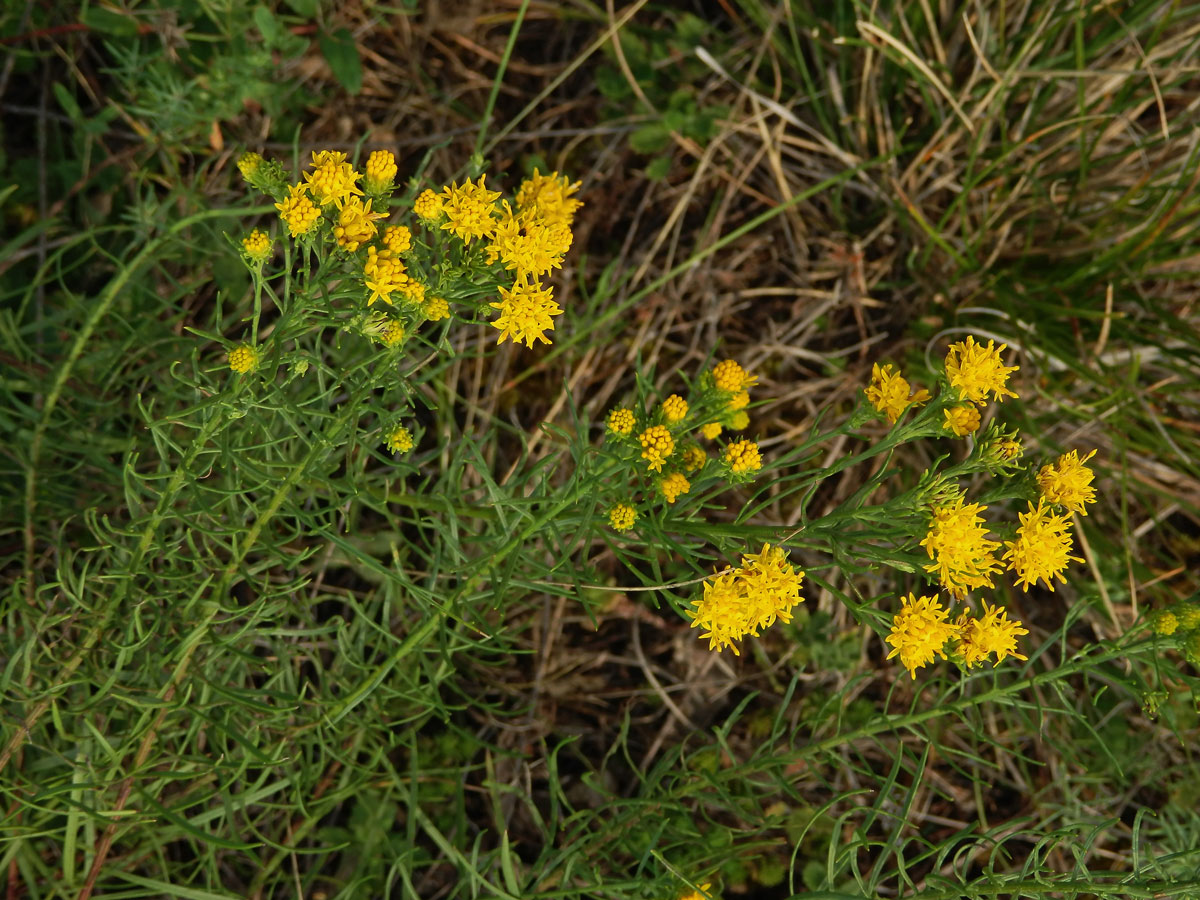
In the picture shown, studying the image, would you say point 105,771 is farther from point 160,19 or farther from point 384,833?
point 160,19

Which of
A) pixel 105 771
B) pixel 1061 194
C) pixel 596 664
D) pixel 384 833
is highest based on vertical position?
pixel 1061 194

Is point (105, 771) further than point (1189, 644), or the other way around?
point (105, 771)

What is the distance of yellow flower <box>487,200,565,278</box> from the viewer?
1.70m

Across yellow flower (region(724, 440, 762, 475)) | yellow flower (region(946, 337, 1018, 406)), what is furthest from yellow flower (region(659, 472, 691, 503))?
yellow flower (region(946, 337, 1018, 406))

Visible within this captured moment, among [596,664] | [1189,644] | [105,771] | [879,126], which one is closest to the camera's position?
[1189,644]

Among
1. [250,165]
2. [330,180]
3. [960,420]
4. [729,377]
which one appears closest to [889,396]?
[960,420]

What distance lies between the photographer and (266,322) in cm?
298

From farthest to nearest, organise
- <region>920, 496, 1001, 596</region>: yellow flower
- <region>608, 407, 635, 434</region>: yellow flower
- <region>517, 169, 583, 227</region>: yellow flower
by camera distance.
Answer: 1. <region>517, 169, 583, 227</region>: yellow flower
2. <region>608, 407, 635, 434</region>: yellow flower
3. <region>920, 496, 1001, 596</region>: yellow flower

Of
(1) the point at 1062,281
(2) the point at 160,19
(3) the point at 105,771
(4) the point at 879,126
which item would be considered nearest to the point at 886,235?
(4) the point at 879,126

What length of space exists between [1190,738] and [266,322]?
3.24 m

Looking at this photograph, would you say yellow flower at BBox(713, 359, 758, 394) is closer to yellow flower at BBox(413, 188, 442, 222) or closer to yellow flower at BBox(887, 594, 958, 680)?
yellow flower at BBox(887, 594, 958, 680)

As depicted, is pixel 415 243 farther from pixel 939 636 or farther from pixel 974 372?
pixel 939 636

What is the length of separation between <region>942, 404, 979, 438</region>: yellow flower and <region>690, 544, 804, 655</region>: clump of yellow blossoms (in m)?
0.41

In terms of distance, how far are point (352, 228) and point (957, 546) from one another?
1.24 metres
